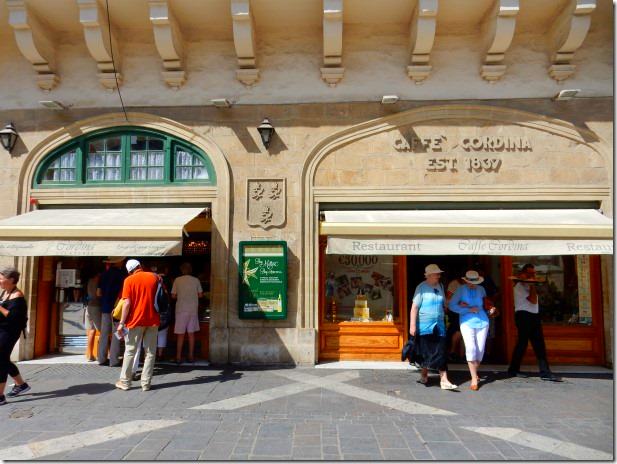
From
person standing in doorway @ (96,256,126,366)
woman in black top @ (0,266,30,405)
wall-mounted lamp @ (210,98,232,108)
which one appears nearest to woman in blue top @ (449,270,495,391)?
wall-mounted lamp @ (210,98,232,108)

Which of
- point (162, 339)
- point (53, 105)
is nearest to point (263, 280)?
point (162, 339)

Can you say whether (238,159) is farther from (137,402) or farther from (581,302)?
(581,302)

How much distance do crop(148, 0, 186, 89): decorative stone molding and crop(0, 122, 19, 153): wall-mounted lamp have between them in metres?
2.84

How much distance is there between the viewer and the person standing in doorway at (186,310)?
23.9 feet

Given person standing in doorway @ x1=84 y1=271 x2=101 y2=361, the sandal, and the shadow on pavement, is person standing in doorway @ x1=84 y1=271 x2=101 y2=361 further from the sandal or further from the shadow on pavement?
the sandal

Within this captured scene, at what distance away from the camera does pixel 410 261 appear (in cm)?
852

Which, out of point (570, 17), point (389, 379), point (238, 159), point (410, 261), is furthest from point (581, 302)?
point (238, 159)

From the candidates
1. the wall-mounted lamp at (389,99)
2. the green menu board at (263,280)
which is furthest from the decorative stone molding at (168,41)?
the wall-mounted lamp at (389,99)

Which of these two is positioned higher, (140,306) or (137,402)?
(140,306)

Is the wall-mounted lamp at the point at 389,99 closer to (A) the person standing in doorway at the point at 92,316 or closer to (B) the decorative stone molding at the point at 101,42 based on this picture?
(B) the decorative stone molding at the point at 101,42

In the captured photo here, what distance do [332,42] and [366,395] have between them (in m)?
5.56

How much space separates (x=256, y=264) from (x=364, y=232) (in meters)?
1.96

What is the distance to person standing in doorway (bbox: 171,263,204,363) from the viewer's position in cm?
728

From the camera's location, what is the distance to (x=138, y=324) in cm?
574
